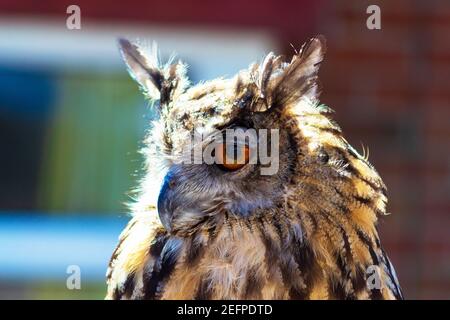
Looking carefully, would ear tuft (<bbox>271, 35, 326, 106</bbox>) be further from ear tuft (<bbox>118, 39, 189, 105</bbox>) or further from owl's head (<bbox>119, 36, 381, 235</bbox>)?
ear tuft (<bbox>118, 39, 189, 105</bbox>)

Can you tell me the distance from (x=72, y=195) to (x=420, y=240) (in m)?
1.25

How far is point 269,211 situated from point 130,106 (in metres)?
1.56

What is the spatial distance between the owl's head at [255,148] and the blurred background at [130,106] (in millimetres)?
1476

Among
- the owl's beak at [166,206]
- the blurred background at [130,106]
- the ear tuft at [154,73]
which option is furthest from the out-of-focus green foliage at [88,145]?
the owl's beak at [166,206]

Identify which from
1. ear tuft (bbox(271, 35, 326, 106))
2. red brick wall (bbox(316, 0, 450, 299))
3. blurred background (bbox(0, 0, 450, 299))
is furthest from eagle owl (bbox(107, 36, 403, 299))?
red brick wall (bbox(316, 0, 450, 299))

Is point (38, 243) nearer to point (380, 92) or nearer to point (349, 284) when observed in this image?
point (380, 92)

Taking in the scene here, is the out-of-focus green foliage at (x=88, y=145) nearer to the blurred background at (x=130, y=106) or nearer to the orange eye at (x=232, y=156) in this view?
the blurred background at (x=130, y=106)

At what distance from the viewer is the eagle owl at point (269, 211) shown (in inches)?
56.4

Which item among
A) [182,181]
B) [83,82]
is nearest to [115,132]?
[83,82]

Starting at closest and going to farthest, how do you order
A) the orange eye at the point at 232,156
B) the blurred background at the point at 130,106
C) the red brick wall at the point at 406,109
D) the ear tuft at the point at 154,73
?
the orange eye at the point at 232,156 < the ear tuft at the point at 154,73 < the blurred background at the point at 130,106 < the red brick wall at the point at 406,109

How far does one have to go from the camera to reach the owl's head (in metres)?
1.43

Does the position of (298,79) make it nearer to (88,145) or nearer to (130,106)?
(130,106)

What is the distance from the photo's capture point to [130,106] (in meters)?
2.95

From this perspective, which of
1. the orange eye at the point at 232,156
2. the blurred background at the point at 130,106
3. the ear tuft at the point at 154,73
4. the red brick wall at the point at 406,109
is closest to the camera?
the orange eye at the point at 232,156
